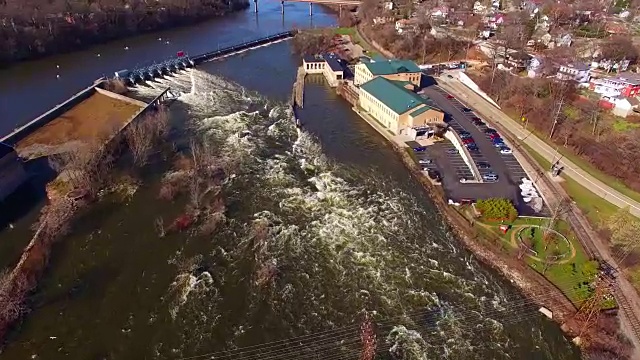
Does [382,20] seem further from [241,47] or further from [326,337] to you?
[326,337]

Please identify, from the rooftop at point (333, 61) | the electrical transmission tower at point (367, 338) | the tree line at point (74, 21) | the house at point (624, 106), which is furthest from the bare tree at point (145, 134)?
the house at point (624, 106)

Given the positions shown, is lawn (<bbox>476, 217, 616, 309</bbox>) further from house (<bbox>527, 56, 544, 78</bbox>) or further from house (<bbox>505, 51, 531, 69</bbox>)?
house (<bbox>505, 51, 531, 69</bbox>)

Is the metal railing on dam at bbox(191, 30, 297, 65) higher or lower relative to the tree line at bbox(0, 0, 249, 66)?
lower

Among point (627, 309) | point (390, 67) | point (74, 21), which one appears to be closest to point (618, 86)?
point (390, 67)

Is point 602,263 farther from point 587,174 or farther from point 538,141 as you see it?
→ point 538,141

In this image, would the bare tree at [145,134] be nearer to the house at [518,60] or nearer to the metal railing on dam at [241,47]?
the metal railing on dam at [241,47]

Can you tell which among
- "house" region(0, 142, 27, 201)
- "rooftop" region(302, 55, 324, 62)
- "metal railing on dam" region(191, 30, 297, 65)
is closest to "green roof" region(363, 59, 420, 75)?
"rooftop" region(302, 55, 324, 62)
